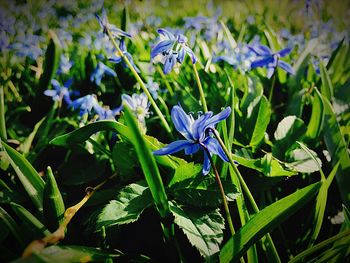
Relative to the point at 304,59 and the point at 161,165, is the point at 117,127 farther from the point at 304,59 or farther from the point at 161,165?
the point at 304,59

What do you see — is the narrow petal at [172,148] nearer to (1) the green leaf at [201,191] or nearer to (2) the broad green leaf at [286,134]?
(1) the green leaf at [201,191]

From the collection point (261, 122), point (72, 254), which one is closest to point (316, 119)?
point (261, 122)

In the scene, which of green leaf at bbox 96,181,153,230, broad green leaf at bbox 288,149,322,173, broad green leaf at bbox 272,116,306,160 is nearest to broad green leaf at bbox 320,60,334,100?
broad green leaf at bbox 272,116,306,160

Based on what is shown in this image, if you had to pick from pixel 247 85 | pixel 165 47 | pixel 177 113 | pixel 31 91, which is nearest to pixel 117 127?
pixel 177 113

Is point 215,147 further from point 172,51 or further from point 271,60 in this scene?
point 271,60

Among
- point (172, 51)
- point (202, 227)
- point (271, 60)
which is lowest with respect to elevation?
point (202, 227)

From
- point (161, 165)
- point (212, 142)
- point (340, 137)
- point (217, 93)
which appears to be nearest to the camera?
point (212, 142)
